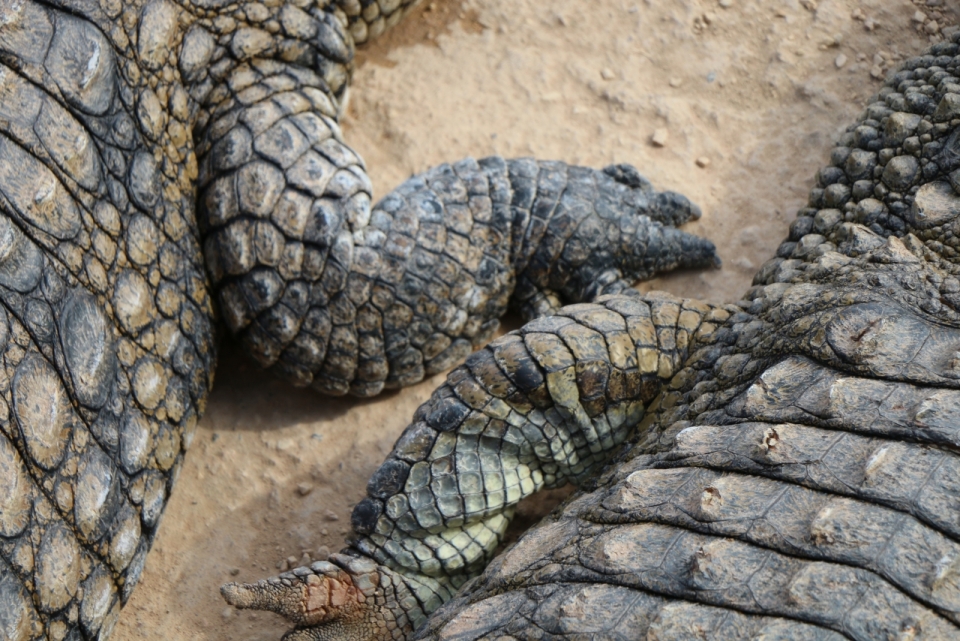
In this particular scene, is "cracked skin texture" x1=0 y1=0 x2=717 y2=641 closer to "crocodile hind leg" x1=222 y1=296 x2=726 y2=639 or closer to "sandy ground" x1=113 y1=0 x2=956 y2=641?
"crocodile hind leg" x1=222 y1=296 x2=726 y2=639

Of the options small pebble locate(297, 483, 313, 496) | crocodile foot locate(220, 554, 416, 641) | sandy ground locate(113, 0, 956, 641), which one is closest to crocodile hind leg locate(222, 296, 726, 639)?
crocodile foot locate(220, 554, 416, 641)

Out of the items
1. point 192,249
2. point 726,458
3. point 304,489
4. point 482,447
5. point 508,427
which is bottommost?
point 304,489

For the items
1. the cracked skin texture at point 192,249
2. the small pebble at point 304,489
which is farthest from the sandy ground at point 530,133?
the cracked skin texture at point 192,249

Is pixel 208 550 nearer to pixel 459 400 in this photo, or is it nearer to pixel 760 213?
pixel 459 400

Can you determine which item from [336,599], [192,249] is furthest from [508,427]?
[192,249]

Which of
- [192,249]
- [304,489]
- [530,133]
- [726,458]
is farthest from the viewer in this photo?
[530,133]

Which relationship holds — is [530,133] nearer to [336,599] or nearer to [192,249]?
[192,249]

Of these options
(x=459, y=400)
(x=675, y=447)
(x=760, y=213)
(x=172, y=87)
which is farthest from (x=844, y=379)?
(x=172, y=87)

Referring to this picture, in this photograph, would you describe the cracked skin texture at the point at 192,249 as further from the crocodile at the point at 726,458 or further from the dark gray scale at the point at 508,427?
the crocodile at the point at 726,458
